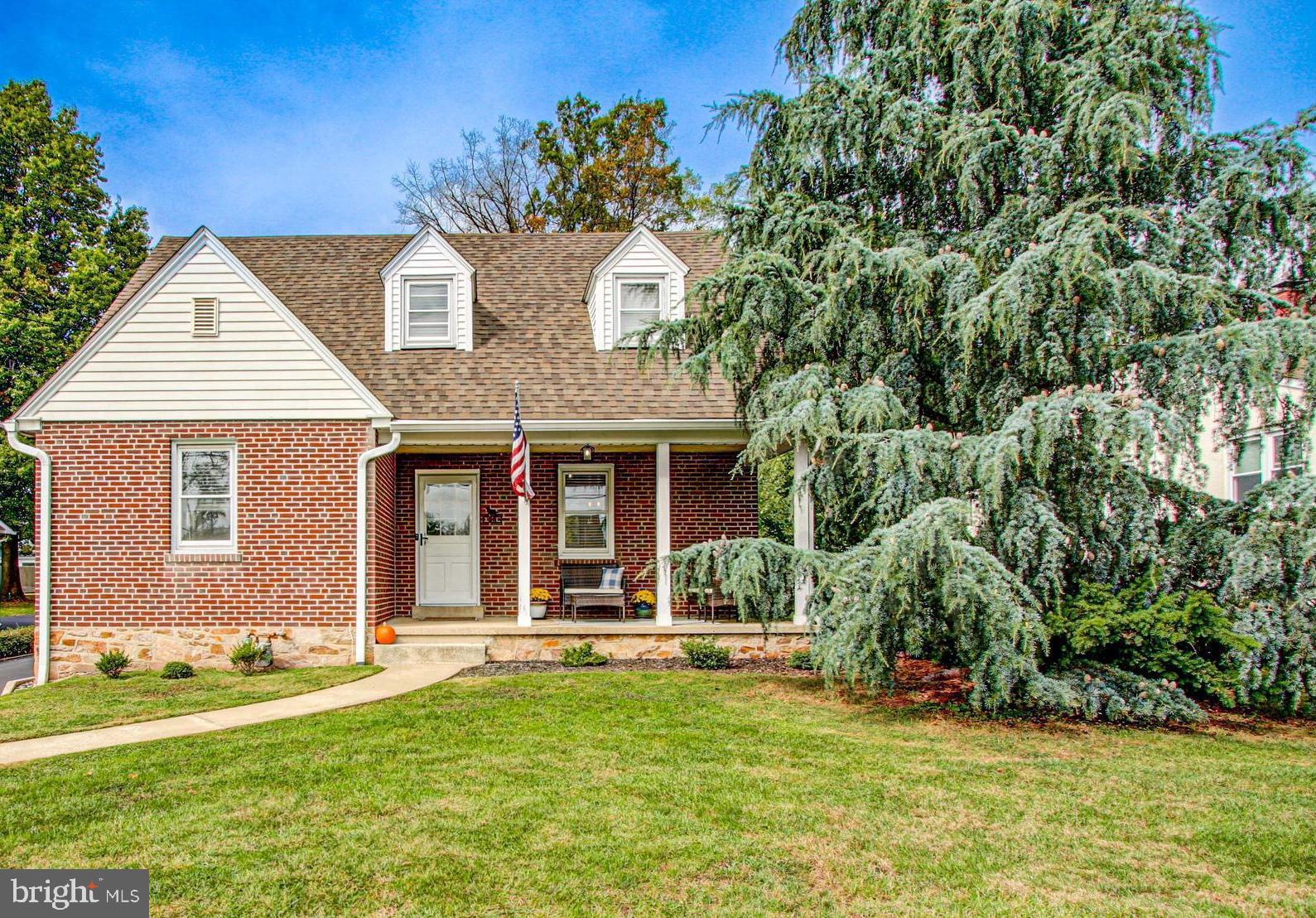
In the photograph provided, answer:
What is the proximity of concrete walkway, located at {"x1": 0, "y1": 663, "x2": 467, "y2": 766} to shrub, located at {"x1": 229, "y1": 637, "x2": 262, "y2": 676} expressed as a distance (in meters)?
1.61

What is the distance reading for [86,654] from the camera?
1123 cm

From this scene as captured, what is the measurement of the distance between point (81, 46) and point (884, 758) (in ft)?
58.0

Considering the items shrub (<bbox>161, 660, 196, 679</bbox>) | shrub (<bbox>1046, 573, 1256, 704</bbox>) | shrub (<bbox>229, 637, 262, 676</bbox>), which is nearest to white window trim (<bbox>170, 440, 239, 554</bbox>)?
shrub (<bbox>229, 637, 262, 676</bbox>)

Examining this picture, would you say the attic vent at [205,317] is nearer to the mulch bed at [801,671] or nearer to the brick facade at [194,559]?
the brick facade at [194,559]

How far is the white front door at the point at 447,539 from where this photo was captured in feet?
44.6

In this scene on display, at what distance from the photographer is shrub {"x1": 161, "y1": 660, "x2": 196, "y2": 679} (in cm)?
1065

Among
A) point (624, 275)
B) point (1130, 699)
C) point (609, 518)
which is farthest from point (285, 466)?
point (1130, 699)

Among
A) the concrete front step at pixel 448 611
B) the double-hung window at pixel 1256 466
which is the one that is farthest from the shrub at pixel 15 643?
the double-hung window at pixel 1256 466

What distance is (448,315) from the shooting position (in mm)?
13758

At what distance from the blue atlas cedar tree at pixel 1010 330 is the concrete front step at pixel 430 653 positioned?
340cm

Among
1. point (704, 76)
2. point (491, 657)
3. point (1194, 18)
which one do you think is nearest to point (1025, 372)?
point (1194, 18)

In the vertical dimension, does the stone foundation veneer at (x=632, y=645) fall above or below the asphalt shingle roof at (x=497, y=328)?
below

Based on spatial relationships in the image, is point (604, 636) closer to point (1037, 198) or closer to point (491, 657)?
point (491, 657)

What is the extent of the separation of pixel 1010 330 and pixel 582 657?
649 centimetres
